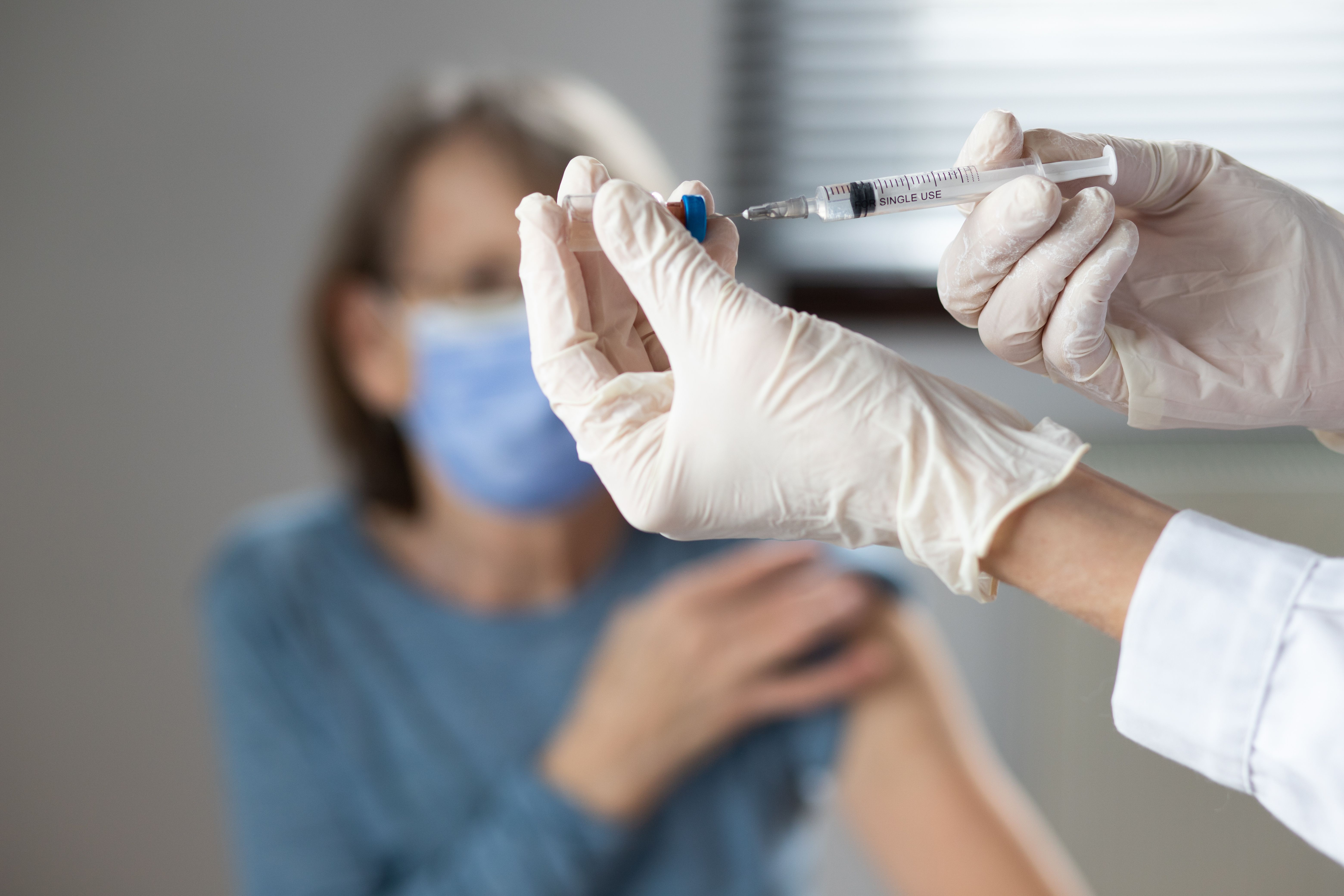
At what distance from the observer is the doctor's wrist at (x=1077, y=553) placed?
18.6 inches

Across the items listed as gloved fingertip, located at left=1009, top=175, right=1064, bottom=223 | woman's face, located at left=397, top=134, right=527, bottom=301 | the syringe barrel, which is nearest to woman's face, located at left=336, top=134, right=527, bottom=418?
woman's face, located at left=397, top=134, right=527, bottom=301

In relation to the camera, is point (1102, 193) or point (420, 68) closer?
point (1102, 193)

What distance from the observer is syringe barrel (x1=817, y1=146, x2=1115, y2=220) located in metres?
0.55

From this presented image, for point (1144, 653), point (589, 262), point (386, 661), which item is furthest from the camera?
point (386, 661)

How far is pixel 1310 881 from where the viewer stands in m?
1.46

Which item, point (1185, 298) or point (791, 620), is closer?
point (1185, 298)

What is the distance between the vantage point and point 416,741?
4.00 ft

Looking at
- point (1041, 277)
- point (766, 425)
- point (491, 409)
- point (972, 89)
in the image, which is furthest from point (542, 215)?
point (972, 89)

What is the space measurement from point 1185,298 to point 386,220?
3.15 ft

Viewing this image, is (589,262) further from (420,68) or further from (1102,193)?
(420,68)

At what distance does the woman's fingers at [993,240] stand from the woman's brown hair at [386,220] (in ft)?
2.44

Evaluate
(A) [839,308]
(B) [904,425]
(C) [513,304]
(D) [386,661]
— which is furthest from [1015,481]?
(A) [839,308]

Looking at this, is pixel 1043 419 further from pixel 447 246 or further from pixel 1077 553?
pixel 447 246

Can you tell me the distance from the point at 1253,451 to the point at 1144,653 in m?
1.26
